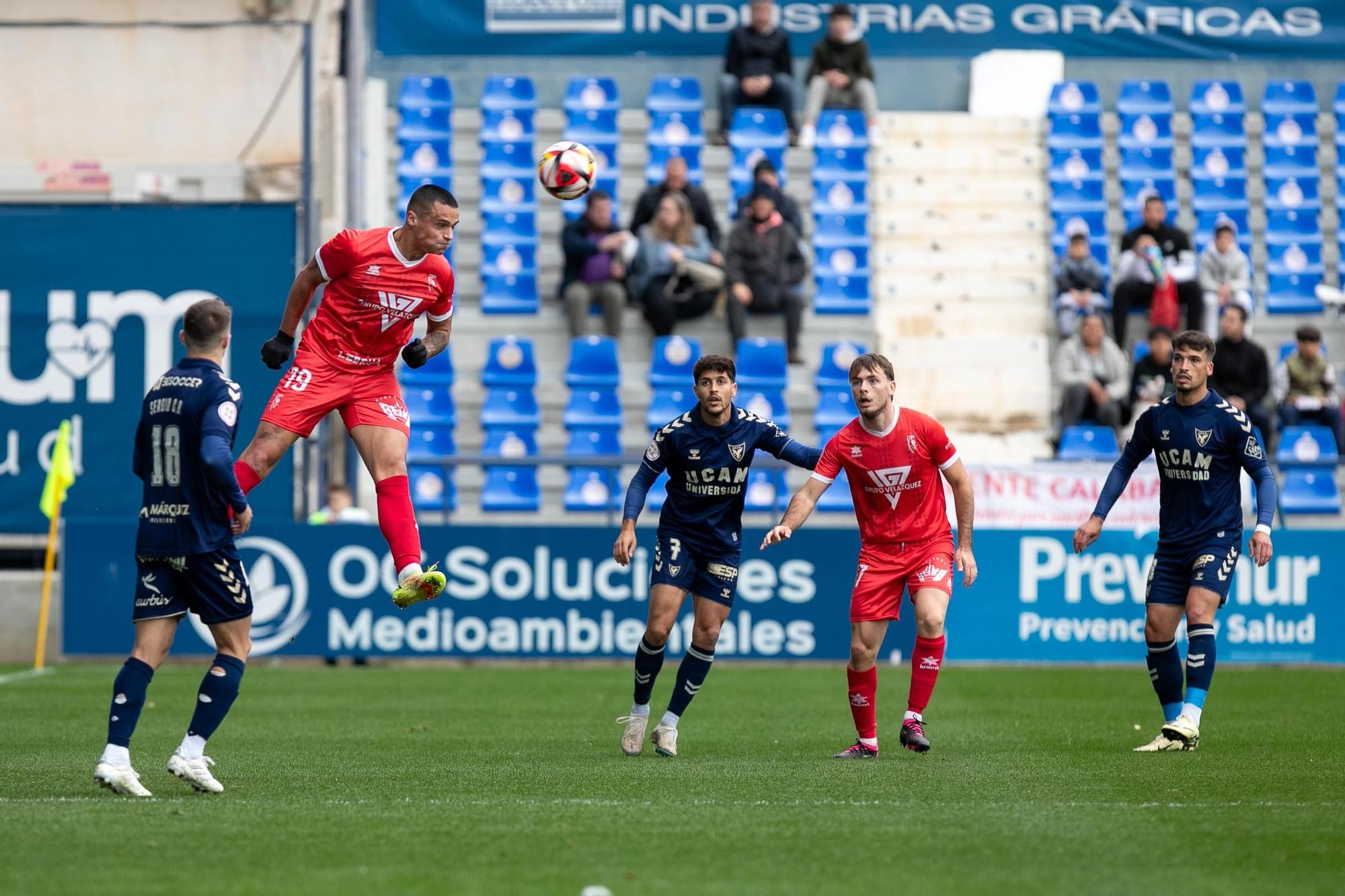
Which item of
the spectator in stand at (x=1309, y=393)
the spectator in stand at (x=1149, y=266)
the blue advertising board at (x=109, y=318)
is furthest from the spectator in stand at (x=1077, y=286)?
the blue advertising board at (x=109, y=318)

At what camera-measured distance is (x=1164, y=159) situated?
2180cm

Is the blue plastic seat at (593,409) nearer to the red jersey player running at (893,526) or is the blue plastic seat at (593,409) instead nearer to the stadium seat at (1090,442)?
the stadium seat at (1090,442)

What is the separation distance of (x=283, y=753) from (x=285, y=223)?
8894 millimetres

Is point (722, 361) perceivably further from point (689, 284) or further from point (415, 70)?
point (415, 70)

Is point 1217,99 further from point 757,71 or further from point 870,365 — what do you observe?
point 870,365

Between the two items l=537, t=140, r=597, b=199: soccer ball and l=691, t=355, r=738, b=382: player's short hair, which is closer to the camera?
l=691, t=355, r=738, b=382: player's short hair

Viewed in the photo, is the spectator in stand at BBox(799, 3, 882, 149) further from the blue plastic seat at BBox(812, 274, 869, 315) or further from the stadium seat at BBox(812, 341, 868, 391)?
the stadium seat at BBox(812, 341, 868, 391)

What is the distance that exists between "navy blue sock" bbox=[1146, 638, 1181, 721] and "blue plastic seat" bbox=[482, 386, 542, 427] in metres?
10.1

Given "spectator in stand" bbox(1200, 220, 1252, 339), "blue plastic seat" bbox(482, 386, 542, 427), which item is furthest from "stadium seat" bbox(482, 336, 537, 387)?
"spectator in stand" bbox(1200, 220, 1252, 339)

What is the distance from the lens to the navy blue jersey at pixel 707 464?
9359 mm

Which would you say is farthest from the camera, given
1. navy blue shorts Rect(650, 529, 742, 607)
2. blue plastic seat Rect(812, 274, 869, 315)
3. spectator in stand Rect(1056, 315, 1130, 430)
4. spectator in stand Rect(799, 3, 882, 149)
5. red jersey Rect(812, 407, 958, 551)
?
spectator in stand Rect(799, 3, 882, 149)

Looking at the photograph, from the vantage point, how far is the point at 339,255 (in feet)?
29.8

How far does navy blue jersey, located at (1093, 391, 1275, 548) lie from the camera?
949cm

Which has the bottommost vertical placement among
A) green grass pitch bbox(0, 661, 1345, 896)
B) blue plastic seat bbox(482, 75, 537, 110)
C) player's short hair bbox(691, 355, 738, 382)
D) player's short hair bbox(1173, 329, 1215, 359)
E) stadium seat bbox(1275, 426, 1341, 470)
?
green grass pitch bbox(0, 661, 1345, 896)
